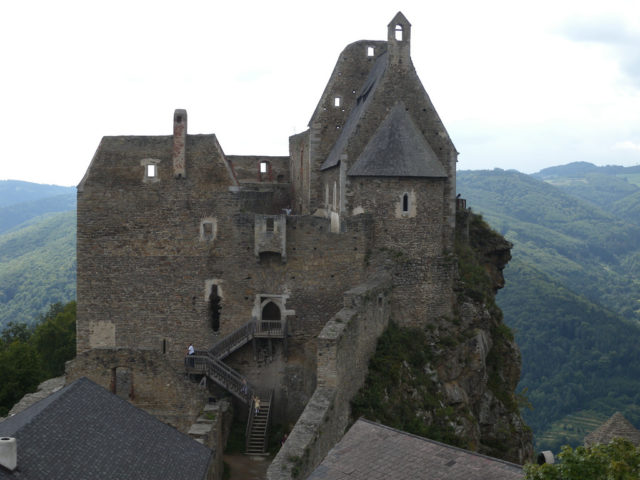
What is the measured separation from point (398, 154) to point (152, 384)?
1401 centimetres

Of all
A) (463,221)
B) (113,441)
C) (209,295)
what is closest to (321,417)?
(113,441)

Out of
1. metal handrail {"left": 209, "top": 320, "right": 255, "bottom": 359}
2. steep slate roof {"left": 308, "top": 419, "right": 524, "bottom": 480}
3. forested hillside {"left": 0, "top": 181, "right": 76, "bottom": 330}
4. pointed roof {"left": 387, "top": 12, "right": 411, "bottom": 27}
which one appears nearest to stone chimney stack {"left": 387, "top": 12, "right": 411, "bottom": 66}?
pointed roof {"left": 387, "top": 12, "right": 411, "bottom": 27}

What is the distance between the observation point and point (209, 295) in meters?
32.9

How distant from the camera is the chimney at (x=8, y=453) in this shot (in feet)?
54.6

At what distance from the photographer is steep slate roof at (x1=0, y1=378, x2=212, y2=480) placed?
18281 mm

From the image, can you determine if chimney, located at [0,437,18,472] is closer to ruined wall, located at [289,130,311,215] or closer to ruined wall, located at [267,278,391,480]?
ruined wall, located at [267,278,391,480]

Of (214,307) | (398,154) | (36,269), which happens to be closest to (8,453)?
(214,307)

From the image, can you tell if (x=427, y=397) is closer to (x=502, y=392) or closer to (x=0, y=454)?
(x=502, y=392)

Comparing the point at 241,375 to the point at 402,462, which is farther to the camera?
the point at 241,375

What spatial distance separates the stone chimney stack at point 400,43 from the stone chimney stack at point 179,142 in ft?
32.5

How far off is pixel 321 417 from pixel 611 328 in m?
112

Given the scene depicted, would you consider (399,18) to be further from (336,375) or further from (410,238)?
(336,375)

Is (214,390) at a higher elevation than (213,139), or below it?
below

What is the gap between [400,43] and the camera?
34.4m
